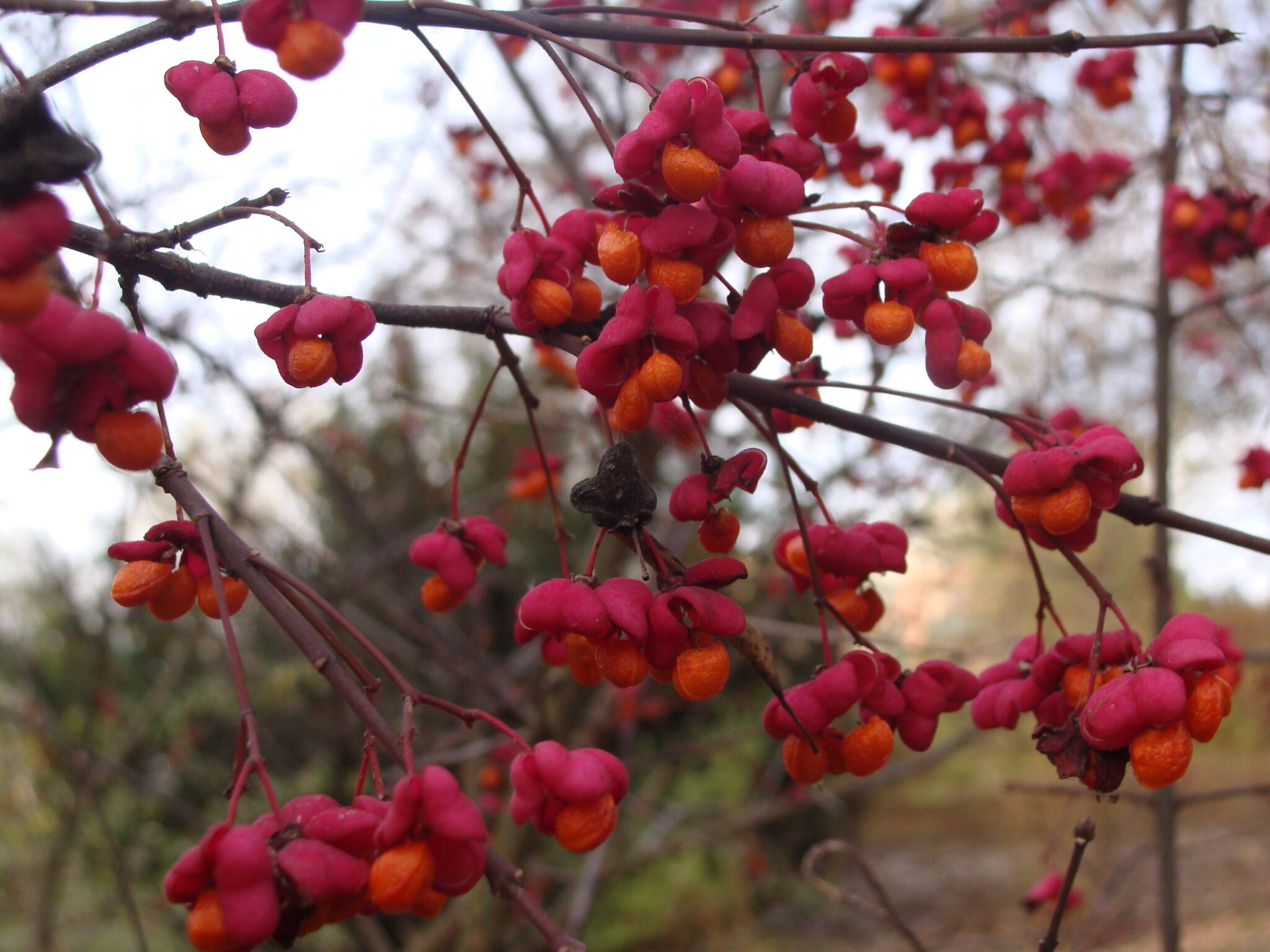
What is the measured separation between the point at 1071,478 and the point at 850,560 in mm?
255

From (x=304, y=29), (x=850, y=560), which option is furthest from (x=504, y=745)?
(x=304, y=29)

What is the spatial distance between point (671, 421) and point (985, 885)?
7.19m

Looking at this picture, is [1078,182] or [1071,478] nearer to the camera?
[1071,478]

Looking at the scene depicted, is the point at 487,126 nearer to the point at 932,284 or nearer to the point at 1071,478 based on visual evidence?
the point at 932,284

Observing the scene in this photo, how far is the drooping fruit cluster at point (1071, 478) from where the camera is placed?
0.87m

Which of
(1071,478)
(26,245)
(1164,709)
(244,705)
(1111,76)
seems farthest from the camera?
(1111,76)

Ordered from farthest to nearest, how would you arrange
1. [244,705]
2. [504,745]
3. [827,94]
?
[504,745]
[827,94]
[244,705]

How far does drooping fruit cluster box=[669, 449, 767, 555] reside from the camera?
34.6 inches

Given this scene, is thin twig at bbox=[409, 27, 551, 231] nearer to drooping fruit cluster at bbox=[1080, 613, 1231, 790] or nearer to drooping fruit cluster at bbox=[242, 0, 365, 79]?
drooping fruit cluster at bbox=[242, 0, 365, 79]

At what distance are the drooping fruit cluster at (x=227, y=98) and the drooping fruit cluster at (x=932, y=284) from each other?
1.87 feet

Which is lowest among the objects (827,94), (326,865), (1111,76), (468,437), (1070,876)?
(326,865)

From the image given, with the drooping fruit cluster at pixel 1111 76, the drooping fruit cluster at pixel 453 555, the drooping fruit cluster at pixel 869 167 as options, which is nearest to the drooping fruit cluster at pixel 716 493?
the drooping fruit cluster at pixel 453 555

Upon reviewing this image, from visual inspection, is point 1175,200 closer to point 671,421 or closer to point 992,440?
point 671,421

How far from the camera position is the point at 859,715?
0.96 meters
